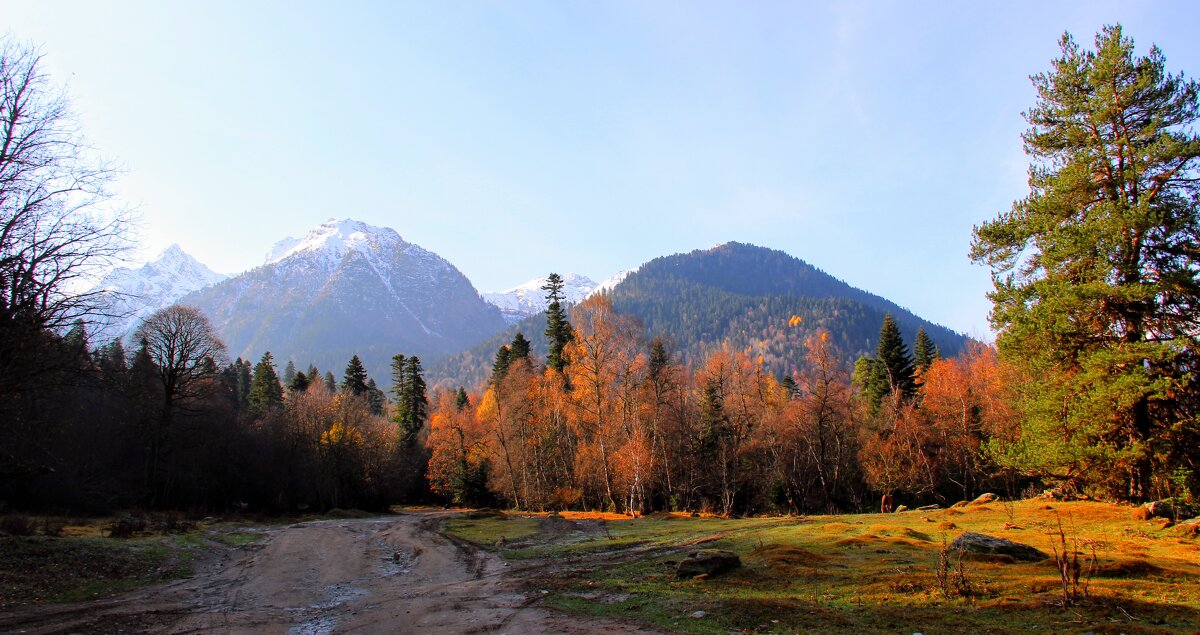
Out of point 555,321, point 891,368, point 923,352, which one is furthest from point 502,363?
point 923,352

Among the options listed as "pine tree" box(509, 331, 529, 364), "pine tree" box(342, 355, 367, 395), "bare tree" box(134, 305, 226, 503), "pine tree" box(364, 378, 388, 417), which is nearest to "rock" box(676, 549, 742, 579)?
"bare tree" box(134, 305, 226, 503)

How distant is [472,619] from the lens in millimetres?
11789

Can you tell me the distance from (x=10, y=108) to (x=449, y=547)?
2004 cm

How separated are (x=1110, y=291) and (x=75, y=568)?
1105 inches

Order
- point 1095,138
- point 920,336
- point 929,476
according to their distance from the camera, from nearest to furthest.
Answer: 1. point 1095,138
2. point 929,476
3. point 920,336

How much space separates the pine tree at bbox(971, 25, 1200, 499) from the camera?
49.0ft

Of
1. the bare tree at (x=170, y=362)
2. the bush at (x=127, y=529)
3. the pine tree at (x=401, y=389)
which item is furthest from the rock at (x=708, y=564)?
the pine tree at (x=401, y=389)

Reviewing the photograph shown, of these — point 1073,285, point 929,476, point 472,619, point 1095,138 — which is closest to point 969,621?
point 472,619

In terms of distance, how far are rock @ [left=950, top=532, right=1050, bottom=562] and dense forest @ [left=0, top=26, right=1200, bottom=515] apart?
2346mm

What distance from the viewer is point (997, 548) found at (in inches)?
586

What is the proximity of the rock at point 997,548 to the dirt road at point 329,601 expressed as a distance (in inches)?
393

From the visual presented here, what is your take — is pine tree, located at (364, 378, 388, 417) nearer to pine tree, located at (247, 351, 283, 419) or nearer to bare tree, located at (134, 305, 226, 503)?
pine tree, located at (247, 351, 283, 419)

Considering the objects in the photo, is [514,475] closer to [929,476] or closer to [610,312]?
[610,312]

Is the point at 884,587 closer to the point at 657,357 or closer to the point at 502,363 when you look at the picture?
the point at 657,357
